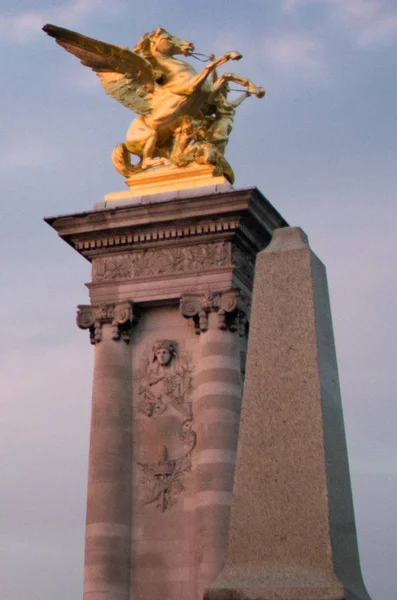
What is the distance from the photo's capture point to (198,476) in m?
18.2

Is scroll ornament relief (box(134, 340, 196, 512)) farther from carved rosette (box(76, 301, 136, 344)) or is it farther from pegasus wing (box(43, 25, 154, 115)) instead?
pegasus wing (box(43, 25, 154, 115))

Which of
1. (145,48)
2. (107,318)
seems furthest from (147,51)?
(107,318)

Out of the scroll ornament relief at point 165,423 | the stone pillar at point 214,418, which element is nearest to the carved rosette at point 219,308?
the stone pillar at point 214,418

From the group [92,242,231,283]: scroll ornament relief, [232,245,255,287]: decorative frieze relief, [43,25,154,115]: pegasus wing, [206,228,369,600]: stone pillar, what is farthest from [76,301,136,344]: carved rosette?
[206,228,369,600]: stone pillar

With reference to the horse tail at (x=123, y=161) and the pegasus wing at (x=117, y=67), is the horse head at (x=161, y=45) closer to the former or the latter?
the pegasus wing at (x=117, y=67)

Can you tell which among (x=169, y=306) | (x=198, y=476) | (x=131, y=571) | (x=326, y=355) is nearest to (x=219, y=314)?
(x=169, y=306)

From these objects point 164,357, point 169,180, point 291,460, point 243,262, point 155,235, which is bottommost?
point 291,460

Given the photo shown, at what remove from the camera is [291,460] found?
8.22 meters

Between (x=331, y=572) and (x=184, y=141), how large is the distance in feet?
43.5

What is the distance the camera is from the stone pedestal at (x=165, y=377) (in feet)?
59.4

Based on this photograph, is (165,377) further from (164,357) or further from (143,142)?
(143,142)

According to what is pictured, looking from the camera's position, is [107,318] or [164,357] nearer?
[164,357]

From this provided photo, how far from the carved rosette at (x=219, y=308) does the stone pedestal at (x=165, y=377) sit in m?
0.02

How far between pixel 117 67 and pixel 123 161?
1.57 m
